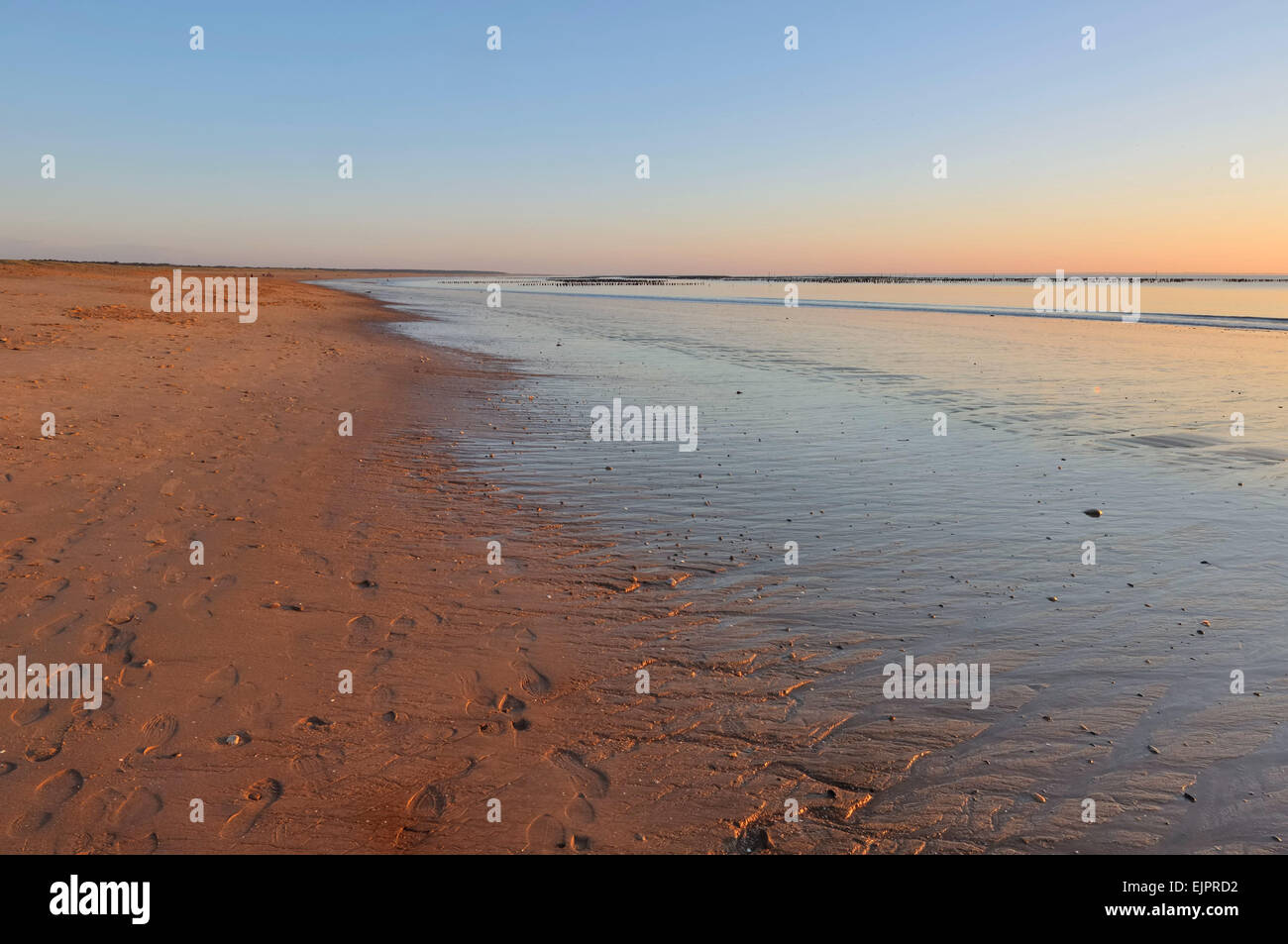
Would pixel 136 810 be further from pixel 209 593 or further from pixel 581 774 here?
pixel 209 593

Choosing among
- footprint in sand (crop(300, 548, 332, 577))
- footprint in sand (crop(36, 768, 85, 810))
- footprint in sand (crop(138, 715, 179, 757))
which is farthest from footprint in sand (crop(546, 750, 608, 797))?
footprint in sand (crop(300, 548, 332, 577))

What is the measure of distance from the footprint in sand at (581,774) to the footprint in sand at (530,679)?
0.85 meters

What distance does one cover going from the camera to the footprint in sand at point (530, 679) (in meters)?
5.97

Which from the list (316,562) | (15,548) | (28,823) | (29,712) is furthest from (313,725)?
(15,548)

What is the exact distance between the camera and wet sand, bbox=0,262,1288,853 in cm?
446

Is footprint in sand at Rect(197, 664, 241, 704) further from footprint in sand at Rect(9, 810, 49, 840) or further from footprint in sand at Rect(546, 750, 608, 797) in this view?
footprint in sand at Rect(546, 750, 608, 797)

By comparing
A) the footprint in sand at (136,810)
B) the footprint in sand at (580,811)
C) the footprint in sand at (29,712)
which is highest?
the footprint in sand at (29,712)

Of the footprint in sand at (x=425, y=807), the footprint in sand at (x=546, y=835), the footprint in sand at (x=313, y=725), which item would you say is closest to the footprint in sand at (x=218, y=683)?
the footprint in sand at (x=313, y=725)

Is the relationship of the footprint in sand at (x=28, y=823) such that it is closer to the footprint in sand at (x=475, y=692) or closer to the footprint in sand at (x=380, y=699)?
the footprint in sand at (x=380, y=699)

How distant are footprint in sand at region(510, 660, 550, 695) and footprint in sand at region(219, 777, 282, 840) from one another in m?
1.89

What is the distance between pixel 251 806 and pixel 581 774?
1954 mm

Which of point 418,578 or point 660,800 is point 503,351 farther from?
point 660,800

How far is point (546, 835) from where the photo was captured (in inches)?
173

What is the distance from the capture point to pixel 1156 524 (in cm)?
1009
